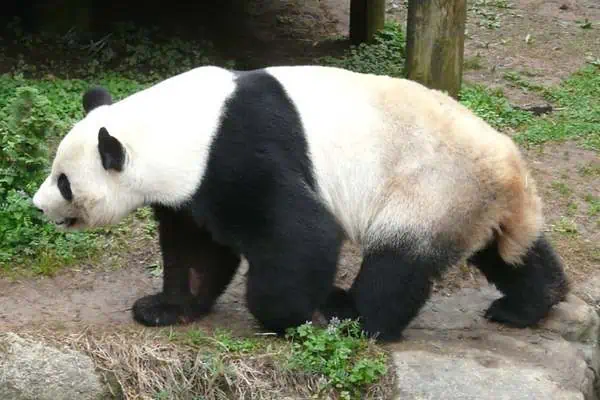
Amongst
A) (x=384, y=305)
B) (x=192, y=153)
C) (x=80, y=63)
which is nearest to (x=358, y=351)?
(x=384, y=305)

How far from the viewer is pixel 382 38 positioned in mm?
9930

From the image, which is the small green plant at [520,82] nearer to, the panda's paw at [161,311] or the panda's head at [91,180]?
the panda's paw at [161,311]

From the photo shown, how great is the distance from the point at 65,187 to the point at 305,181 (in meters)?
1.24

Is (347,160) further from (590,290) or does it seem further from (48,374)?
(590,290)

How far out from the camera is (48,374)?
16.7ft

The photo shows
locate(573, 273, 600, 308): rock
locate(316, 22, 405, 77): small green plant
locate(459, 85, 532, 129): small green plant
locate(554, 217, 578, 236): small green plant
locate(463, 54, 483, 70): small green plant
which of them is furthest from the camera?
locate(463, 54, 483, 70): small green plant

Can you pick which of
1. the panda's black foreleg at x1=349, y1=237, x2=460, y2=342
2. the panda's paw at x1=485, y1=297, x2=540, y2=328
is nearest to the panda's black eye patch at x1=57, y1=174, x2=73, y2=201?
the panda's black foreleg at x1=349, y1=237, x2=460, y2=342

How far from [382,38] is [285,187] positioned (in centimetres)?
527

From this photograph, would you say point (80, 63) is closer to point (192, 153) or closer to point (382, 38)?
point (382, 38)

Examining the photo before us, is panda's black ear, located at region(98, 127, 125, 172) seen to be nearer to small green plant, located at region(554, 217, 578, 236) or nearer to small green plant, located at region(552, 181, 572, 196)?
small green plant, located at region(554, 217, 578, 236)

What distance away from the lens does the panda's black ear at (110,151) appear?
4844 mm

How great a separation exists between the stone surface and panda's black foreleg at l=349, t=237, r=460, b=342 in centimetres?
22

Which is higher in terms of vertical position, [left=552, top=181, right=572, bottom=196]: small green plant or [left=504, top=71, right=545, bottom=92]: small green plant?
[left=504, top=71, right=545, bottom=92]: small green plant

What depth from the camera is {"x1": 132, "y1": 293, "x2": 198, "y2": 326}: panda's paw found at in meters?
5.50
